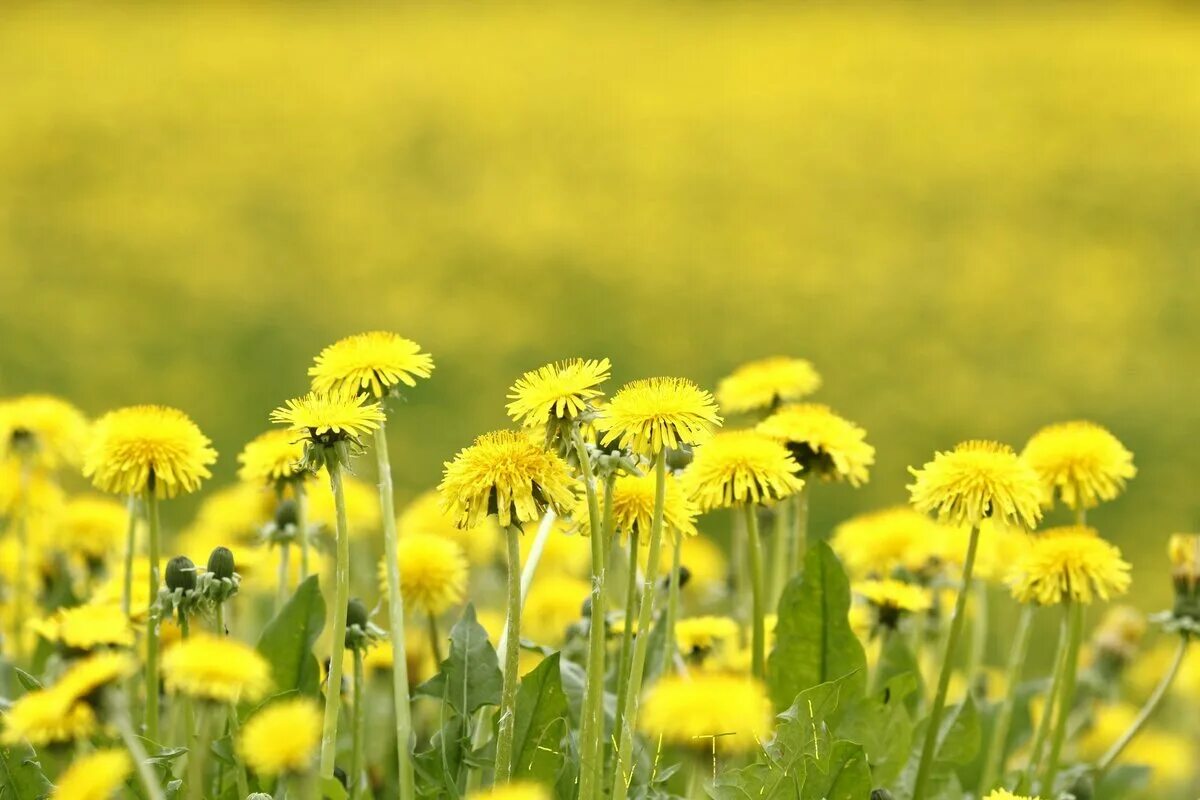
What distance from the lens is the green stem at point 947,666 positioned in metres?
1.61

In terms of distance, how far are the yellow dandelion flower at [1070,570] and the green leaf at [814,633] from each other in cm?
21

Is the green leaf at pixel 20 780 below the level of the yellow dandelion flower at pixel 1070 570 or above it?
below

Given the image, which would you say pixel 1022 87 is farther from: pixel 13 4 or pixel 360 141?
pixel 13 4

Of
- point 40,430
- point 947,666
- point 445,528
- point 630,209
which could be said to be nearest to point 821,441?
point 947,666

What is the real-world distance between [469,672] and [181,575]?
339 mm

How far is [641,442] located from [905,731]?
633 millimetres

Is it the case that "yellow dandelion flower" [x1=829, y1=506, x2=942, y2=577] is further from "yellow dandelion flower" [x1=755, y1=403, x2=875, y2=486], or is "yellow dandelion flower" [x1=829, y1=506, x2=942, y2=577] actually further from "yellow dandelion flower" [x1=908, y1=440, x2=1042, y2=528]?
"yellow dandelion flower" [x1=908, y1=440, x2=1042, y2=528]

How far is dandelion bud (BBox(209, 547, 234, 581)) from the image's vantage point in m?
1.56

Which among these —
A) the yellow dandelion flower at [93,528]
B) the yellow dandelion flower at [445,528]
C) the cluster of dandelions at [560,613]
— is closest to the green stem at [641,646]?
the cluster of dandelions at [560,613]

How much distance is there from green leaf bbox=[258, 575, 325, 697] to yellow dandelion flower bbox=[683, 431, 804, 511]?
0.51m

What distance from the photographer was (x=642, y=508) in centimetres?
163

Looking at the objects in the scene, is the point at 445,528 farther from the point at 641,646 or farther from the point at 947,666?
the point at 641,646

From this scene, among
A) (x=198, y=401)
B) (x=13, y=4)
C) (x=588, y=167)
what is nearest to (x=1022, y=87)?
(x=588, y=167)

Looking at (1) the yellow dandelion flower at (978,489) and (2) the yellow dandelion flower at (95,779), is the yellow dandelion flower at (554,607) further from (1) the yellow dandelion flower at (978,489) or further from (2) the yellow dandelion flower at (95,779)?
(2) the yellow dandelion flower at (95,779)
